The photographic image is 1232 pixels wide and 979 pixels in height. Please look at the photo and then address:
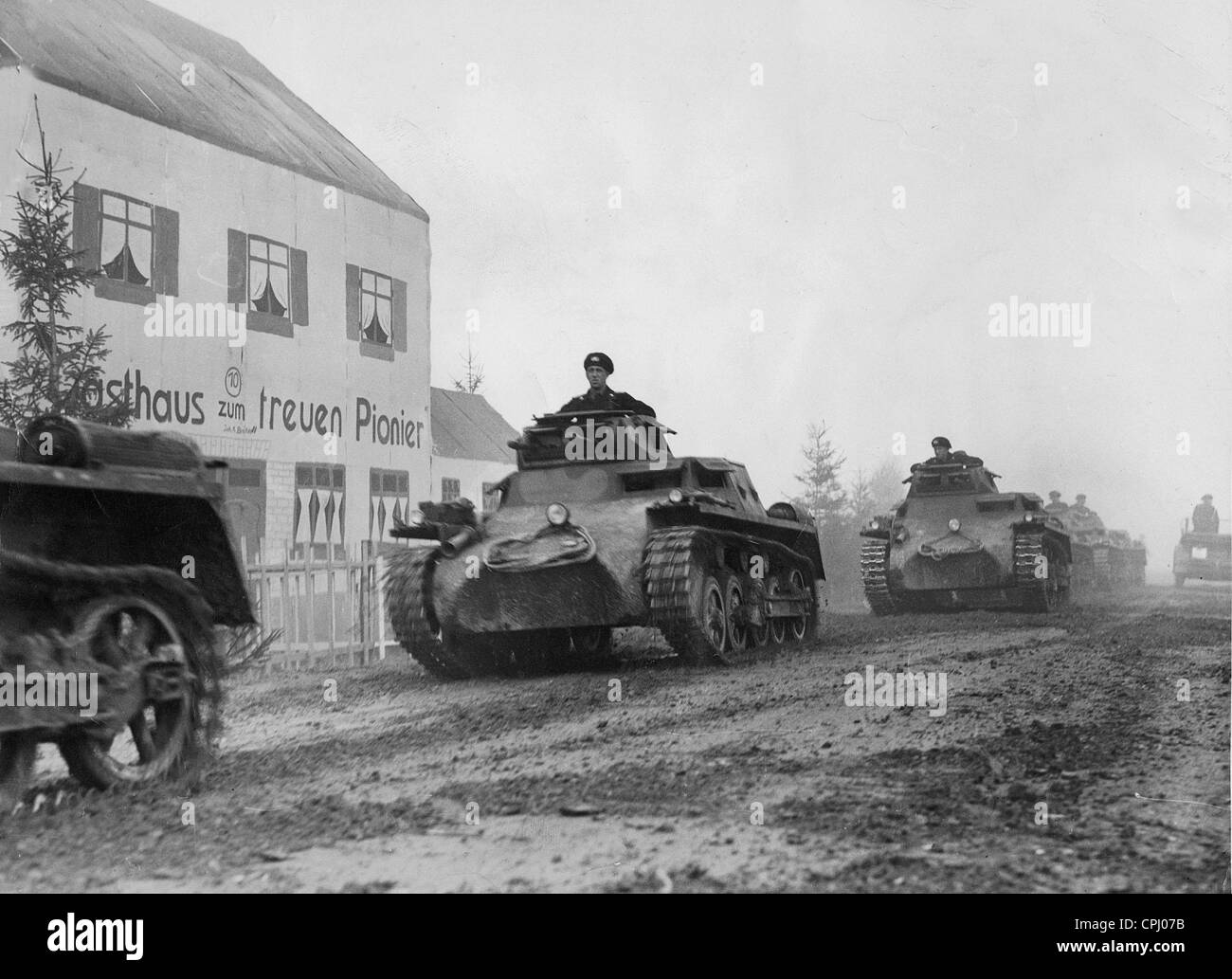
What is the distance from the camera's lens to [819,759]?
614cm

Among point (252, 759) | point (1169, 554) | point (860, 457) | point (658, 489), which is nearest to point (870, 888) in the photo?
point (252, 759)

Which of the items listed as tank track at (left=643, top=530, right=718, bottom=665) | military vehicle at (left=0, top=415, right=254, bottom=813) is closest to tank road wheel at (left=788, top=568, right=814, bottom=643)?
tank track at (left=643, top=530, right=718, bottom=665)

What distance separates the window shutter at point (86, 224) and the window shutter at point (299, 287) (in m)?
1.21

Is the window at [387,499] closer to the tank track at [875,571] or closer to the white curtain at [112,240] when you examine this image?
the white curtain at [112,240]

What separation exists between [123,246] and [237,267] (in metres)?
0.75

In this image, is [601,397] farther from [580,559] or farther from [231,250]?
[231,250]

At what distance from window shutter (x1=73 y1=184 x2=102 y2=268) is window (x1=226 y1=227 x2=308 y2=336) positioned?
797 millimetres

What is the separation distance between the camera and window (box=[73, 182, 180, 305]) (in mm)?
7758

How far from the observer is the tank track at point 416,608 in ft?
30.2

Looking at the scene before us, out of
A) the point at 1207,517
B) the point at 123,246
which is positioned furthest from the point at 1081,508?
the point at 123,246

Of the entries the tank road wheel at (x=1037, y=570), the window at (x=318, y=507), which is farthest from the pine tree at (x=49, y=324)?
the tank road wheel at (x=1037, y=570)

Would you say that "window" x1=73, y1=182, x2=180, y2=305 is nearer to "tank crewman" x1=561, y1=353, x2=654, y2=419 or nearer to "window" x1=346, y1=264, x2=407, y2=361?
"window" x1=346, y1=264, x2=407, y2=361

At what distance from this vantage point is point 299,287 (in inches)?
336
